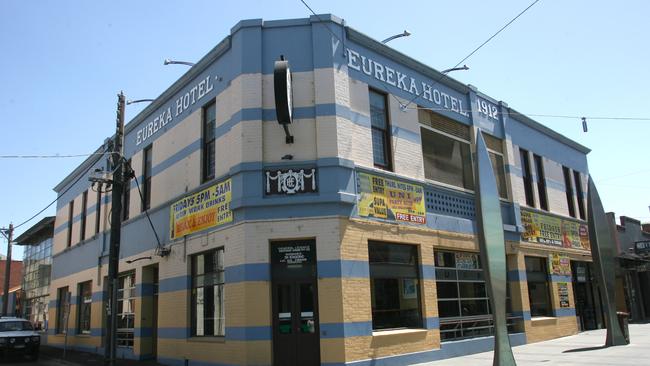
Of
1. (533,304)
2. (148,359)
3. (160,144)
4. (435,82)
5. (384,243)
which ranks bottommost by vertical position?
(148,359)

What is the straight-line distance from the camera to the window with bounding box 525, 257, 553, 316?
66.5 ft

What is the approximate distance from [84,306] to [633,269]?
99.2 feet

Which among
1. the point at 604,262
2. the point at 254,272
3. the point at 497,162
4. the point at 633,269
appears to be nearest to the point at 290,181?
the point at 254,272

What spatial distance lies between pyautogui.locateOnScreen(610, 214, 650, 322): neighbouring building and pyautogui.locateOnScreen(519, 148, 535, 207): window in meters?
11.0

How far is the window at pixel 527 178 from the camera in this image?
22000 millimetres

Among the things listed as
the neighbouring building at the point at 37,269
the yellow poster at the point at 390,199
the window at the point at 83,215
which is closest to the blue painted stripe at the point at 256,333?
the yellow poster at the point at 390,199

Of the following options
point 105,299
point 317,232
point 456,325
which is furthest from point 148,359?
point 456,325

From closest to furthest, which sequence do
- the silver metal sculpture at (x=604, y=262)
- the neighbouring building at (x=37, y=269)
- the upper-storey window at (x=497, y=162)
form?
the silver metal sculpture at (x=604, y=262), the upper-storey window at (x=497, y=162), the neighbouring building at (x=37, y=269)

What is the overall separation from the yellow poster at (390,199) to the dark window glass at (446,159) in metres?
1.44

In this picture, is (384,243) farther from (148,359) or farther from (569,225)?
(569,225)

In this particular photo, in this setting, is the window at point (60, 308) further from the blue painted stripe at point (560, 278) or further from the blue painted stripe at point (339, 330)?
the blue painted stripe at point (560, 278)

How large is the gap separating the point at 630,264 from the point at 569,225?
A: 10207 mm

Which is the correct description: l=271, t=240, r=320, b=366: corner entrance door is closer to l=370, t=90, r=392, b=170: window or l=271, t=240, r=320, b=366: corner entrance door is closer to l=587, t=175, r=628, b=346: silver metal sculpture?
l=370, t=90, r=392, b=170: window

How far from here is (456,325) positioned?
1630cm
